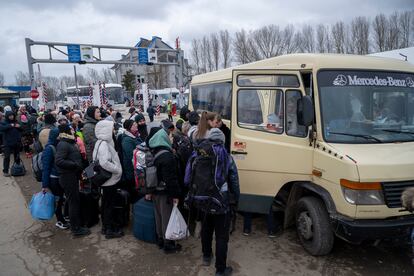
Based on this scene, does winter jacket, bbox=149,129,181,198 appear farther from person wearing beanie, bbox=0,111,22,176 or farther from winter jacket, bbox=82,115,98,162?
person wearing beanie, bbox=0,111,22,176

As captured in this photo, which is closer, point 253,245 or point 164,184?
point 164,184

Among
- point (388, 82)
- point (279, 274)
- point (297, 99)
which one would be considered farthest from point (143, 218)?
point (388, 82)

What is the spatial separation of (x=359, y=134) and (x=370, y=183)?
0.74 metres

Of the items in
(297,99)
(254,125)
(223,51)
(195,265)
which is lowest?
(195,265)

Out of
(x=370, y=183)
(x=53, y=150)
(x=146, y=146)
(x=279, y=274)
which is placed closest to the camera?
(x=370, y=183)

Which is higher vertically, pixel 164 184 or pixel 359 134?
pixel 359 134

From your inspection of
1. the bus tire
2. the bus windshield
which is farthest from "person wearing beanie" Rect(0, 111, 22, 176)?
the bus windshield

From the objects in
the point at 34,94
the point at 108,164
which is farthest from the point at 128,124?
the point at 34,94

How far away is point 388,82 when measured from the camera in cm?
412

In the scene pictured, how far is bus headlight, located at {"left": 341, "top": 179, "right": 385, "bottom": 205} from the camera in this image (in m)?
3.38

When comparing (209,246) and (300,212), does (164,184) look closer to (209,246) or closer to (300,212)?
(209,246)

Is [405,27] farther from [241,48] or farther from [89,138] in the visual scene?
[89,138]

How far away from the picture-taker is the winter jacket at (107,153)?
455 centimetres

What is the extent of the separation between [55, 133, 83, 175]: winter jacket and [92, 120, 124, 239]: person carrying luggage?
331mm
